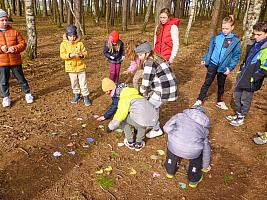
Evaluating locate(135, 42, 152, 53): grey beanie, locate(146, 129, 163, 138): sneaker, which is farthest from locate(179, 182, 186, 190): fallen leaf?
locate(135, 42, 152, 53): grey beanie

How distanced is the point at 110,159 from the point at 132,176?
0.57 m

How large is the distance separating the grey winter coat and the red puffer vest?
116 inches

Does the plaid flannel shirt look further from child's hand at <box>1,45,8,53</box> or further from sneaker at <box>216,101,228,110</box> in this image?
child's hand at <box>1,45,8,53</box>

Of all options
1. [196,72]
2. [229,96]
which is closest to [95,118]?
[229,96]

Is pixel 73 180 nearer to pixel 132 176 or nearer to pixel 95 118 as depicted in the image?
pixel 132 176

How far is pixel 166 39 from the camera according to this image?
20.1 feet

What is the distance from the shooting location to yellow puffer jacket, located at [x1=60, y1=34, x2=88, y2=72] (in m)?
5.78

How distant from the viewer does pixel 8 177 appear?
154 inches

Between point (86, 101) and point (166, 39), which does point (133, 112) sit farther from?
point (166, 39)

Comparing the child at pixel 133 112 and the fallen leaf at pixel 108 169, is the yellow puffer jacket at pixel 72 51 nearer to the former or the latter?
the child at pixel 133 112

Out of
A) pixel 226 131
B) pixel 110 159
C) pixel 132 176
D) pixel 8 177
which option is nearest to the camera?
pixel 8 177

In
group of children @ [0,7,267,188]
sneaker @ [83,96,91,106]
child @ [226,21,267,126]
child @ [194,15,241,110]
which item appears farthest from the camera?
sneaker @ [83,96,91,106]

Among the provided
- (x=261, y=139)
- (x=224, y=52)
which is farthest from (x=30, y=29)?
(x=261, y=139)

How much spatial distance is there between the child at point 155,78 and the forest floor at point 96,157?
39.5 inches
